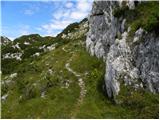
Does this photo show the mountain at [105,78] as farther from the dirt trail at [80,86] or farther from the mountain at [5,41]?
the mountain at [5,41]

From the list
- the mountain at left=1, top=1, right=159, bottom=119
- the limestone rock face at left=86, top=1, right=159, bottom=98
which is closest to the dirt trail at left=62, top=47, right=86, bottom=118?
the mountain at left=1, top=1, right=159, bottom=119

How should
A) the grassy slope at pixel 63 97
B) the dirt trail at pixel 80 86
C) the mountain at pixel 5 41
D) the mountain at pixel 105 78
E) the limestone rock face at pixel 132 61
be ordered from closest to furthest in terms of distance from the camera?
1. the limestone rock face at pixel 132 61
2. the mountain at pixel 105 78
3. the grassy slope at pixel 63 97
4. the dirt trail at pixel 80 86
5. the mountain at pixel 5 41

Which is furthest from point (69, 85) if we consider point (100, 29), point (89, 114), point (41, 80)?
point (100, 29)

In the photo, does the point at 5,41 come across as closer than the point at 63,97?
No

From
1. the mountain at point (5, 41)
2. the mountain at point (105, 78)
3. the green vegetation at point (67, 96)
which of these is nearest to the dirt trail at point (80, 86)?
the mountain at point (105, 78)

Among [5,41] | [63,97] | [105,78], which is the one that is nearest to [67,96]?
[63,97]

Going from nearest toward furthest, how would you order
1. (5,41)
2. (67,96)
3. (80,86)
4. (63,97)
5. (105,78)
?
(105,78)
(63,97)
(67,96)
(80,86)
(5,41)

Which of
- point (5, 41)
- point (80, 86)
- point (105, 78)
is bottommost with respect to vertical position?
point (80, 86)

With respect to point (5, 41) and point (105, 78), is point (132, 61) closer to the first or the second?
point (105, 78)

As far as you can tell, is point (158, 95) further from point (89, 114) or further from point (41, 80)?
point (41, 80)
